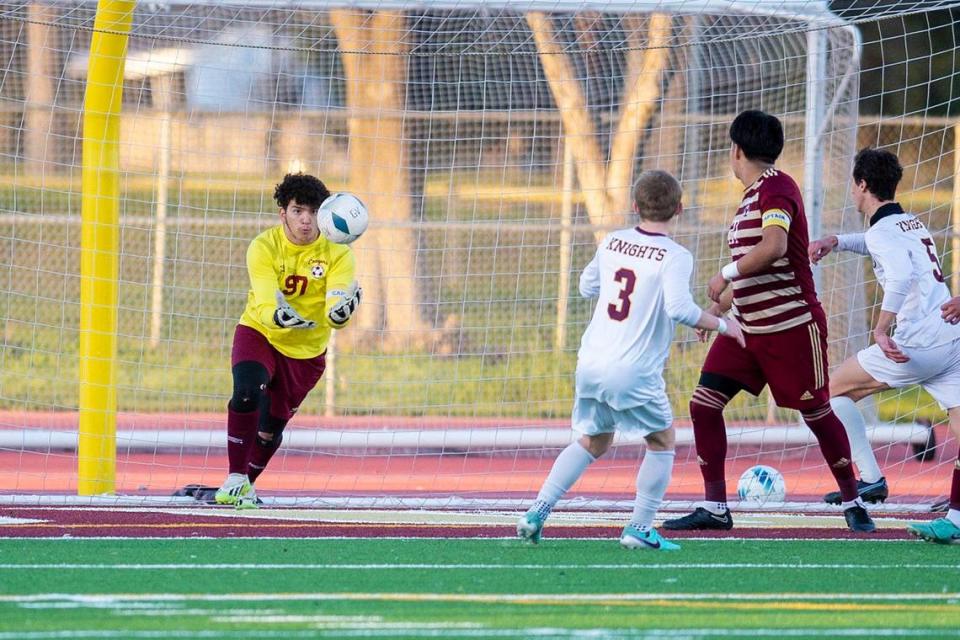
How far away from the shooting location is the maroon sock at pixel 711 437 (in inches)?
275

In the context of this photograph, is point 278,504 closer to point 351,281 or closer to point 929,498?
point 351,281

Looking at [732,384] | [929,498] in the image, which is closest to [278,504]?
[732,384]

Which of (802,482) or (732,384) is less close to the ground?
(732,384)

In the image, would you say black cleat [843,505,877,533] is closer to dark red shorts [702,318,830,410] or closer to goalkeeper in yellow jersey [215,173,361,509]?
dark red shorts [702,318,830,410]

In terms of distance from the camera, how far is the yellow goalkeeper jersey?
7.80 metres

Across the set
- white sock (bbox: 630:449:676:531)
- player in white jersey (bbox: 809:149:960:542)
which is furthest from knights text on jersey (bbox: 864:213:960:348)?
white sock (bbox: 630:449:676:531)

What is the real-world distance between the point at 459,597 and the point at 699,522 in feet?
7.45

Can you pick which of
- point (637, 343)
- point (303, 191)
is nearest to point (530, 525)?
point (637, 343)

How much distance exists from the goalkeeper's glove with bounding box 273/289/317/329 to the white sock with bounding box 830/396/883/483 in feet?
9.34

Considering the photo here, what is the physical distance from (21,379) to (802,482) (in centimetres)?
698

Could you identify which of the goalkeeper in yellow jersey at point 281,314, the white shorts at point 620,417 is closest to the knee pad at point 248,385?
the goalkeeper in yellow jersey at point 281,314

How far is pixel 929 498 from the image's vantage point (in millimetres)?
8992

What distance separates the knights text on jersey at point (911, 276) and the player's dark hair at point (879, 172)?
0.42 feet

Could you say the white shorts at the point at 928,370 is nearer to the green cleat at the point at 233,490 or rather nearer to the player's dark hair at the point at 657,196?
the player's dark hair at the point at 657,196
